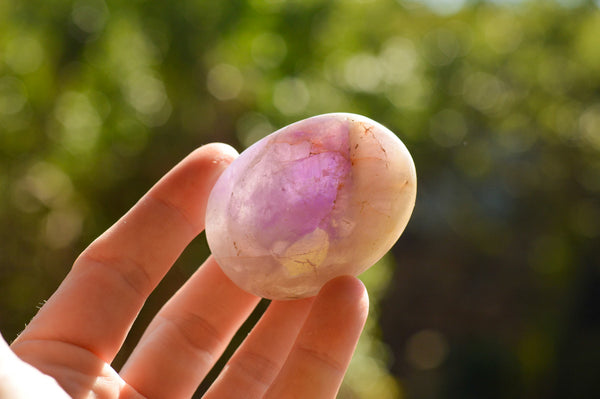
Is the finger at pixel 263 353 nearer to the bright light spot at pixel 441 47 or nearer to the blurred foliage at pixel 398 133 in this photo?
the blurred foliage at pixel 398 133

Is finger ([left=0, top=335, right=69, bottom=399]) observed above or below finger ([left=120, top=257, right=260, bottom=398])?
above

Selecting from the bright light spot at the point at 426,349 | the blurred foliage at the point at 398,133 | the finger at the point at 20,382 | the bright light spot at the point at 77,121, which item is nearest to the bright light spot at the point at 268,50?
the blurred foliage at the point at 398,133

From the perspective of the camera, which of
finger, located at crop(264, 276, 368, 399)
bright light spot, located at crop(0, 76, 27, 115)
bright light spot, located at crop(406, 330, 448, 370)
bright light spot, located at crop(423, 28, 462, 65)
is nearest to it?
finger, located at crop(264, 276, 368, 399)

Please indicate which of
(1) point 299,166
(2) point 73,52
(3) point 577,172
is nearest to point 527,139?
(3) point 577,172

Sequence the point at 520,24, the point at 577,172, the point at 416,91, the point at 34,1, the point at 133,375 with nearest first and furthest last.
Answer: the point at 133,375 → the point at 34,1 → the point at 416,91 → the point at 577,172 → the point at 520,24

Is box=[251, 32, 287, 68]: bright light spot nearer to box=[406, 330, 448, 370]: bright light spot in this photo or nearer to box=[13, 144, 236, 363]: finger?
box=[13, 144, 236, 363]: finger

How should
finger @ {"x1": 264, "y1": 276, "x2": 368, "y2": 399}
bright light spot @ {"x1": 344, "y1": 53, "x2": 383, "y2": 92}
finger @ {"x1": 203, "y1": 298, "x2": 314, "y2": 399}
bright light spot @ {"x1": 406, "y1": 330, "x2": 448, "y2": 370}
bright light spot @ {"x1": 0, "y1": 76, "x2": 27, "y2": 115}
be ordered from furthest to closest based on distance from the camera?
1. bright light spot @ {"x1": 406, "y1": 330, "x2": 448, "y2": 370}
2. bright light spot @ {"x1": 344, "y1": 53, "x2": 383, "y2": 92}
3. bright light spot @ {"x1": 0, "y1": 76, "x2": 27, "y2": 115}
4. finger @ {"x1": 203, "y1": 298, "x2": 314, "y2": 399}
5. finger @ {"x1": 264, "y1": 276, "x2": 368, "y2": 399}

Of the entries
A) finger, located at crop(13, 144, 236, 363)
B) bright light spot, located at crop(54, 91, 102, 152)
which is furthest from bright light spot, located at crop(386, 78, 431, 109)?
finger, located at crop(13, 144, 236, 363)

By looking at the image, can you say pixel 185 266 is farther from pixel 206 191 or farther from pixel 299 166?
pixel 299 166
